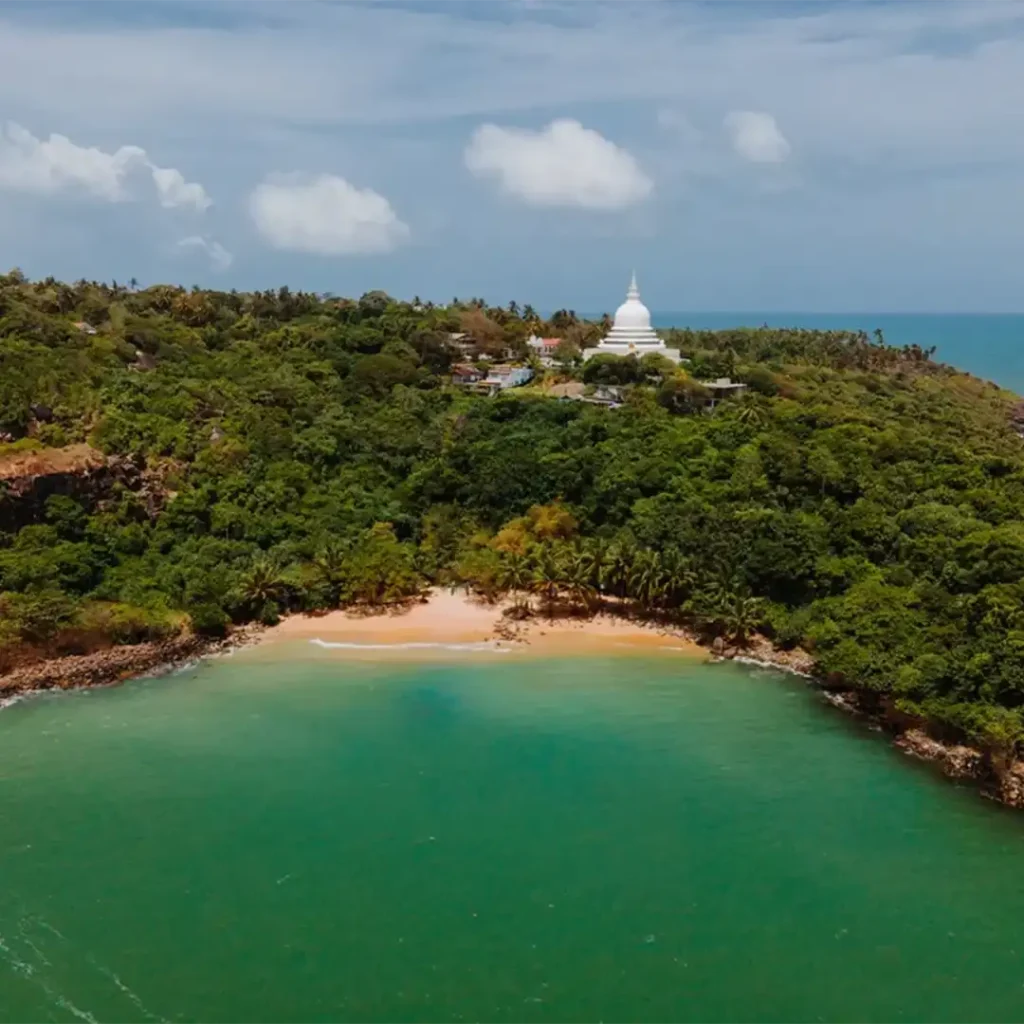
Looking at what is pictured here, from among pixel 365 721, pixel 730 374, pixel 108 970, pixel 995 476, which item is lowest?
pixel 108 970

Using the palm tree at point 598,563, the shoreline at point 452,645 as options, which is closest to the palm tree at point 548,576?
the shoreline at point 452,645

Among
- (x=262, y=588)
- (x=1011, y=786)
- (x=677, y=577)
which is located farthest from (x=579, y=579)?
(x=1011, y=786)

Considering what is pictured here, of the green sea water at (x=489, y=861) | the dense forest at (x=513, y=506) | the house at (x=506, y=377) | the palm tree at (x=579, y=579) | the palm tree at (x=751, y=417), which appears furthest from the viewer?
the house at (x=506, y=377)

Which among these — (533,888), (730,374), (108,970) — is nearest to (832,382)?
(730,374)

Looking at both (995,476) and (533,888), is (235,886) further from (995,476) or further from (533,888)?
(995,476)

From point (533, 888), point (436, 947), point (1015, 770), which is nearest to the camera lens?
point (436, 947)

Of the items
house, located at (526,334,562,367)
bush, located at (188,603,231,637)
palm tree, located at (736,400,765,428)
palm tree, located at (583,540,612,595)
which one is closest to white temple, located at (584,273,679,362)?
house, located at (526,334,562,367)

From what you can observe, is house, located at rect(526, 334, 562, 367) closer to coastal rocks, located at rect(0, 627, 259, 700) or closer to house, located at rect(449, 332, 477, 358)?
house, located at rect(449, 332, 477, 358)

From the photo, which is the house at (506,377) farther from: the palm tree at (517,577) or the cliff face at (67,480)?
the cliff face at (67,480)
